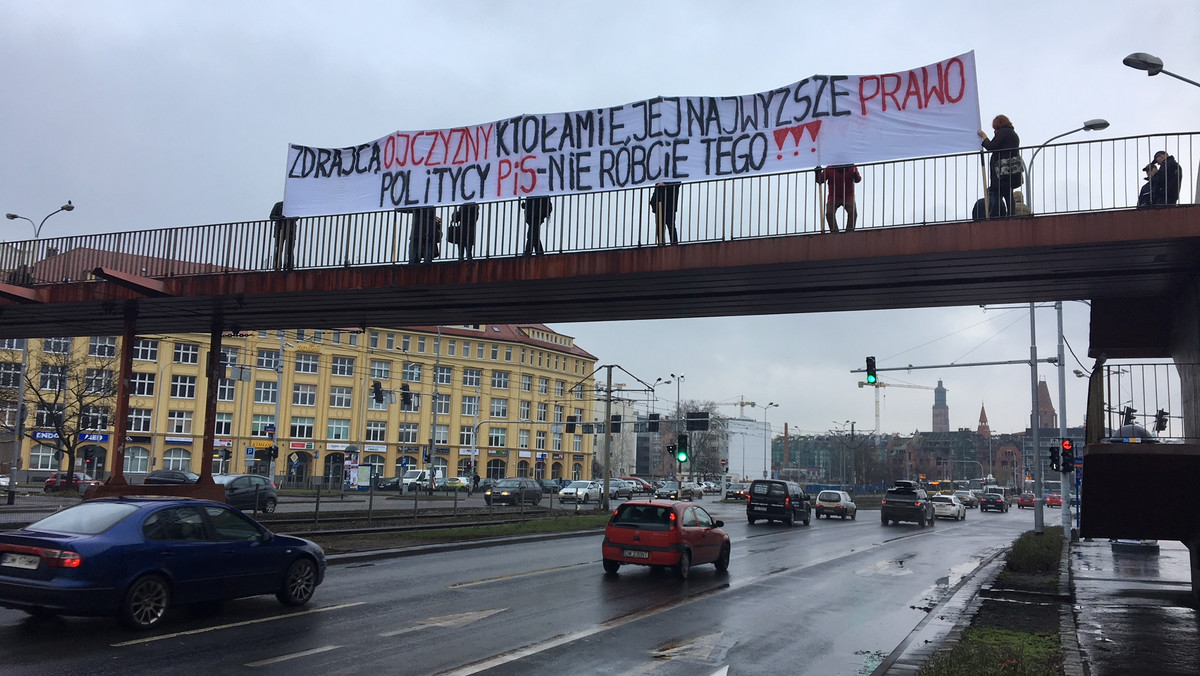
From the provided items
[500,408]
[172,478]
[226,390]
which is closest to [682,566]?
[172,478]

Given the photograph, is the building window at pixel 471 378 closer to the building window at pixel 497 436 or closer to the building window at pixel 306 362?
the building window at pixel 497 436

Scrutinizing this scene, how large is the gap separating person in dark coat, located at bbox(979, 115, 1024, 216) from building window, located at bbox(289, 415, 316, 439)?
248ft

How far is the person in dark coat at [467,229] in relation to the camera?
17.2 meters

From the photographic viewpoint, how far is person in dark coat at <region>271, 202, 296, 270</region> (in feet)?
62.3

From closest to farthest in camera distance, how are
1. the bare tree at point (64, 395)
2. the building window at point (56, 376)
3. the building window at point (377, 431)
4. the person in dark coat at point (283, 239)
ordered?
the person in dark coat at point (283, 239), the bare tree at point (64, 395), the building window at point (56, 376), the building window at point (377, 431)

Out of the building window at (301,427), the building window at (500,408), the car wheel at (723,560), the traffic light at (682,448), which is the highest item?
the building window at (500,408)

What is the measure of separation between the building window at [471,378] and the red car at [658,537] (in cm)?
7851

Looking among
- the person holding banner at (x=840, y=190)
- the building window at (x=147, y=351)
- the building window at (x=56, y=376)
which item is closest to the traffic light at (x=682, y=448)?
the person holding banner at (x=840, y=190)

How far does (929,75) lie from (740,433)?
12364 cm

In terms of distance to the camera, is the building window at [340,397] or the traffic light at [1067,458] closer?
the traffic light at [1067,458]

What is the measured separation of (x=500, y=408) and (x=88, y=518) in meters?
88.5

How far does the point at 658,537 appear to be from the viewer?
53.1 feet

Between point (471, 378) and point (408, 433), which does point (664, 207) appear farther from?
point (471, 378)

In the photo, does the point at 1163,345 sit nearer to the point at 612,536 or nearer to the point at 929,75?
the point at 929,75
